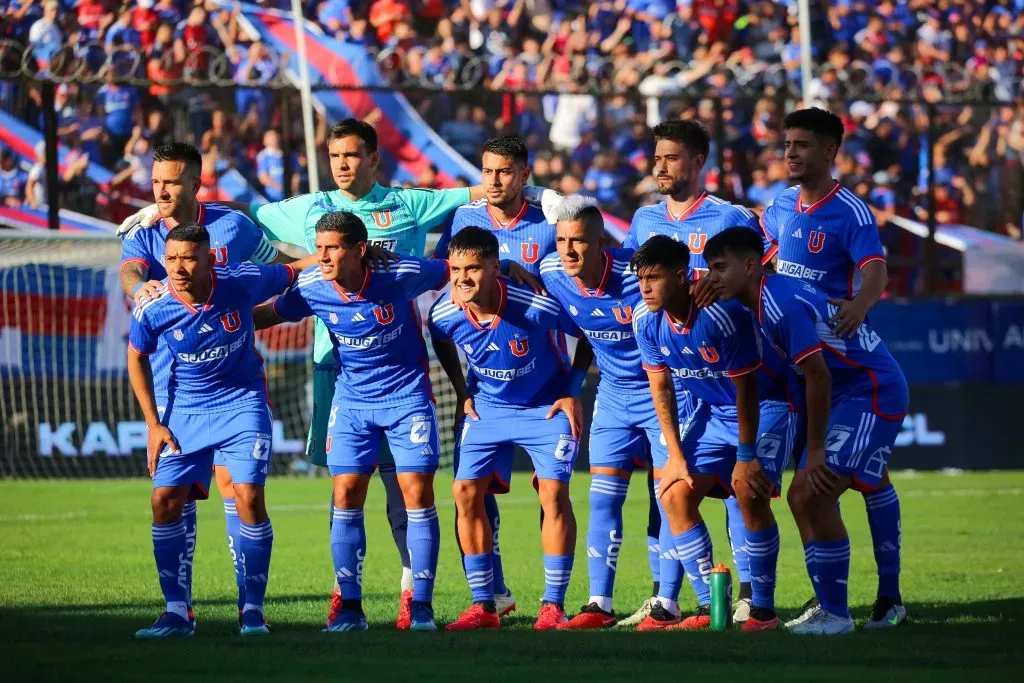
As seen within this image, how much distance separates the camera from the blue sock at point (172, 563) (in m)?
7.36

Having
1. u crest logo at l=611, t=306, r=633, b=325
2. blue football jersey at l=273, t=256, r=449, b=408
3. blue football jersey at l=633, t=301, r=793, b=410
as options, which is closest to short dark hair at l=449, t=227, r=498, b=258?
blue football jersey at l=273, t=256, r=449, b=408

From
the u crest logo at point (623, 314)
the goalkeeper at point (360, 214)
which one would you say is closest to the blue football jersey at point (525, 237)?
the goalkeeper at point (360, 214)

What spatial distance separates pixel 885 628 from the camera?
297 inches

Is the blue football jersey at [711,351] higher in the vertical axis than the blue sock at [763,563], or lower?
higher

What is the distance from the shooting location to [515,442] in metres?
7.86

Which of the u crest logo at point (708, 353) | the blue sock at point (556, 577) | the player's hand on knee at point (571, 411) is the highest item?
the u crest logo at point (708, 353)

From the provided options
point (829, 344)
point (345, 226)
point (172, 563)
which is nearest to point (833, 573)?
point (829, 344)

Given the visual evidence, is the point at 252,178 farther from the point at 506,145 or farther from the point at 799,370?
the point at 799,370

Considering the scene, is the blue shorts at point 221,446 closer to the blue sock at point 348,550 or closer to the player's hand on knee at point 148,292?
the blue sock at point 348,550

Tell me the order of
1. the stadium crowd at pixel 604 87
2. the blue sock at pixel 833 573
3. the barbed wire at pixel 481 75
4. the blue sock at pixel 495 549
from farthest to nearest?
1. the stadium crowd at pixel 604 87
2. the barbed wire at pixel 481 75
3. the blue sock at pixel 495 549
4. the blue sock at pixel 833 573

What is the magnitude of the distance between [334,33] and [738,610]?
40.1 feet

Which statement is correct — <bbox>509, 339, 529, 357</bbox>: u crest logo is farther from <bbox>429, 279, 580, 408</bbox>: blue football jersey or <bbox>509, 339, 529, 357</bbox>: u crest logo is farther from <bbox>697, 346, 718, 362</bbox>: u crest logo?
<bbox>697, 346, 718, 362</bbox>: u crest logo

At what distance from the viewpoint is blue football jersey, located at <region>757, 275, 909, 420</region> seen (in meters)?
6.94

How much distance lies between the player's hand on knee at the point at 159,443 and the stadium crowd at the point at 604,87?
8.56 m
